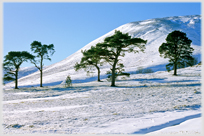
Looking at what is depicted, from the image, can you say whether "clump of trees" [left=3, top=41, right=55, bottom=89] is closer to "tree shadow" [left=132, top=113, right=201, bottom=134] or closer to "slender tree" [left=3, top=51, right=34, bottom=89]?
"slender tree" [left=3, top=51, right=34, bottom=89]

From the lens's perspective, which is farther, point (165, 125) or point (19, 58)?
point (19, 58)

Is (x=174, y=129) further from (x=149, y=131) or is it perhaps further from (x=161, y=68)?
(x=161, y=68)

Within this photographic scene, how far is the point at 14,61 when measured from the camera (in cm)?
3183

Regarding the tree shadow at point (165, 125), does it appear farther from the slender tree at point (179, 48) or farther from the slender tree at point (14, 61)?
the slender tree at point (14, 61)

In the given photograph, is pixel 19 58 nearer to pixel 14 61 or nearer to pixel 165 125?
pixel 14 61

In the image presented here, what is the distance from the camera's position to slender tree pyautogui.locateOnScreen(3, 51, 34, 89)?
31.2 meters

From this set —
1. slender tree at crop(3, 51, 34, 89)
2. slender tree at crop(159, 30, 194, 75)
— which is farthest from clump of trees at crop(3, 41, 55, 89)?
slender tree at crop(159, 30, 194, 75)

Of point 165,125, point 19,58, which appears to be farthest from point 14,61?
point 165,125

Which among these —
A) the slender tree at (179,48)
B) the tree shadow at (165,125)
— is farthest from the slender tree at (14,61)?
the tree shadow at (165,125)

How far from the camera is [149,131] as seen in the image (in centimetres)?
A: 615

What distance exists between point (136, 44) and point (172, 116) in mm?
16367

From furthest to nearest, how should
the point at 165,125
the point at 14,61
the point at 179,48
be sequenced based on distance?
the point at 179,48 < the point at 14,61 < the point at 165,125

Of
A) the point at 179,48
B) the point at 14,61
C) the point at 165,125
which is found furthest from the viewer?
the point at 179,48

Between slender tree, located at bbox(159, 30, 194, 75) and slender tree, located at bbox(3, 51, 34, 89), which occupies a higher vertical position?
slender tree, located at bbox(159, 30, 194, 75)
